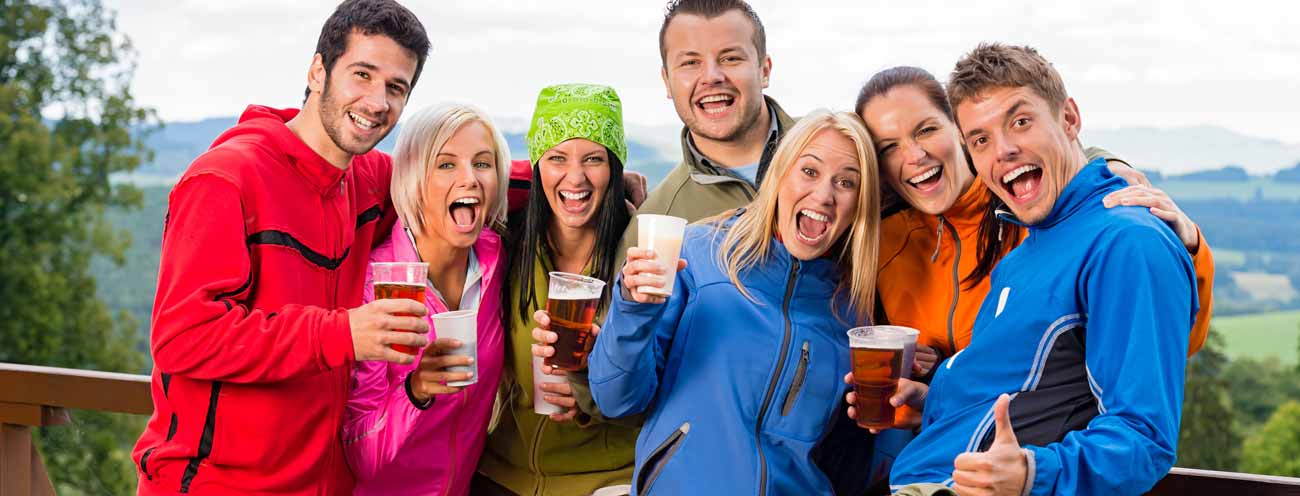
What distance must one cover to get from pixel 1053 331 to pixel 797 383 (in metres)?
0.65

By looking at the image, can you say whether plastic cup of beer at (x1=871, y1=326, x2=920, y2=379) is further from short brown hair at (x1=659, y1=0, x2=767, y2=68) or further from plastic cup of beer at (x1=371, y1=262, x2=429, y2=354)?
short brown hair at (x1=659, y1=0, x2=767, y2=68)

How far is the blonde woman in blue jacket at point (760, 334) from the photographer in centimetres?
277

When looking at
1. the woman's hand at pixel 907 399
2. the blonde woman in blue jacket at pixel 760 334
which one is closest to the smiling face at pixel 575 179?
the blonde woman in blue jacket at pixel 760 334

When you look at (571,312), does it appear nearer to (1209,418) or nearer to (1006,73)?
(1006,73)

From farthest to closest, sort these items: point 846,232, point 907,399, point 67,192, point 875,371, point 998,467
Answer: point 67,192, point 846,232, point 907,399, point 875,371, point 998,467

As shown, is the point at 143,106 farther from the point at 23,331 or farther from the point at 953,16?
the point at 953,16

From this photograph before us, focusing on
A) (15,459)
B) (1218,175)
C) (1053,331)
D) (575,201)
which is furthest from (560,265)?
(1218,175)

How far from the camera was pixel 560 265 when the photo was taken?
11.3 feet

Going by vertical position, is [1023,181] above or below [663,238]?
above

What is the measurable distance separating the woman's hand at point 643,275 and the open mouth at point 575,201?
2.36 ft

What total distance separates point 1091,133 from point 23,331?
1402 inches

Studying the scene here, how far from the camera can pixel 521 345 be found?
334 cm

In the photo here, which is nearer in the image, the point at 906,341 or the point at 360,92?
the point at 906,341

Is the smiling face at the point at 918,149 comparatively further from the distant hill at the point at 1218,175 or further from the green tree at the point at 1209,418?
the distant hill at the point at 1218,175
